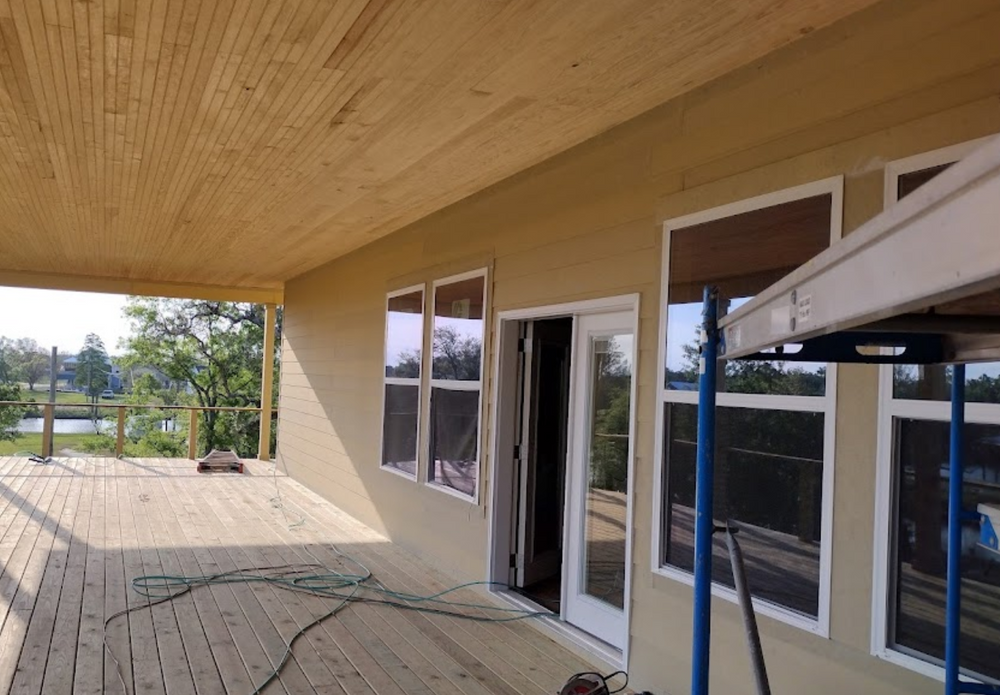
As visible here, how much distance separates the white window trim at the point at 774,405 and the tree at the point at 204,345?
26246mm

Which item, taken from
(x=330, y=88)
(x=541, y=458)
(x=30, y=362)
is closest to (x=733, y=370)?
(x=330, y=88)

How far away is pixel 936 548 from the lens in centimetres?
259

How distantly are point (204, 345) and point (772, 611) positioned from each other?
2802cm

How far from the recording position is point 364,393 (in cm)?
829

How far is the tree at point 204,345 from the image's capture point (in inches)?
1133

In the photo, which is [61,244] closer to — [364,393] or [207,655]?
[364,393]

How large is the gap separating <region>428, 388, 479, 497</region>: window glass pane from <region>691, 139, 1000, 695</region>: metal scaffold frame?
3.63m

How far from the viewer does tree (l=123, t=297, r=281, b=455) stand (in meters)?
28.8

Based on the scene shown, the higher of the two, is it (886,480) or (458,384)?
(458,384)

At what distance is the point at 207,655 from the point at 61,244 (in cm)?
640

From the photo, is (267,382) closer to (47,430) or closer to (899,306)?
(47,430)

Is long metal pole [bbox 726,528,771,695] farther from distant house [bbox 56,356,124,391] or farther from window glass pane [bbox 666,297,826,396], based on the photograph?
distant house [bbox 56,356,124,391]

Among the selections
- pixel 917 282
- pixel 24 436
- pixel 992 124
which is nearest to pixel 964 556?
pixel 992 124

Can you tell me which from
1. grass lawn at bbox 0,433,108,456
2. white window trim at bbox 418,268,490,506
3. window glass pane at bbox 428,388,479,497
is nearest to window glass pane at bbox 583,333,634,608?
white window trim at bbox 418,268,490,506
